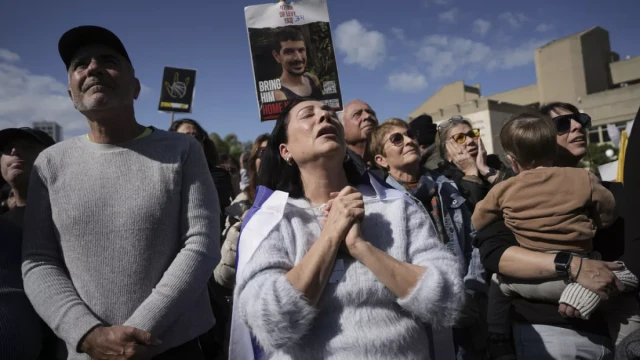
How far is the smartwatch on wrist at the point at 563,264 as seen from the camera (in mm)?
2367

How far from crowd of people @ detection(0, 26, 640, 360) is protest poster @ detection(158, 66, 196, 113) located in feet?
13.7

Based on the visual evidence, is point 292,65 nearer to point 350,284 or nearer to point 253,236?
point 253,236

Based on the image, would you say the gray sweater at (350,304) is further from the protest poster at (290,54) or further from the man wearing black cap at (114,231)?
the protest poster at (290,54)

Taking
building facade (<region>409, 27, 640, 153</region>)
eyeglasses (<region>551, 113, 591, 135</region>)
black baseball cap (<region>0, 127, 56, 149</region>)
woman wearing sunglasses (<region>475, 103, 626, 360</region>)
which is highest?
building facade (<region>409, 27, 640, 153</region>)

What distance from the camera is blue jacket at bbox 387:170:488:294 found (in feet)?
10.8

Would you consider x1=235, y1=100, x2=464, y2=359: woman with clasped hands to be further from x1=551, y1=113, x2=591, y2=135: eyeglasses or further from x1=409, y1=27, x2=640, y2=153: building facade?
x1=409, y1=27, x2=640, y2=153: building facade

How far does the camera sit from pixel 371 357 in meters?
1.80

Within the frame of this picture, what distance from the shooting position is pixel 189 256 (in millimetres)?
2090

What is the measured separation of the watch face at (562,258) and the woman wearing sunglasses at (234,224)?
1.70 m

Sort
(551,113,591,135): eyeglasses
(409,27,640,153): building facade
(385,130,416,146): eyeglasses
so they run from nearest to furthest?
(551,113,591,135): eyeglasses, (385,130,416,146): eyeglasses, (409,27,640,153): building facade

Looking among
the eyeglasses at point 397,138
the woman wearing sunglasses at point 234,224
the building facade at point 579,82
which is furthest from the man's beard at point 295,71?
the building facade at point 579,82

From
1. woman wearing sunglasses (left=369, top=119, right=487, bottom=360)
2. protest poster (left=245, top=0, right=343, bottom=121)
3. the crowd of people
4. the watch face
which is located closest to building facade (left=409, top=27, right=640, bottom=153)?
protest poster (left=245, top=0, right=343, bottom=121)

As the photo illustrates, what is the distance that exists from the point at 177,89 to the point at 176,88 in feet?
0.07

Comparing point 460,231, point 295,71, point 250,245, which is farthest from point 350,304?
point 295,71
